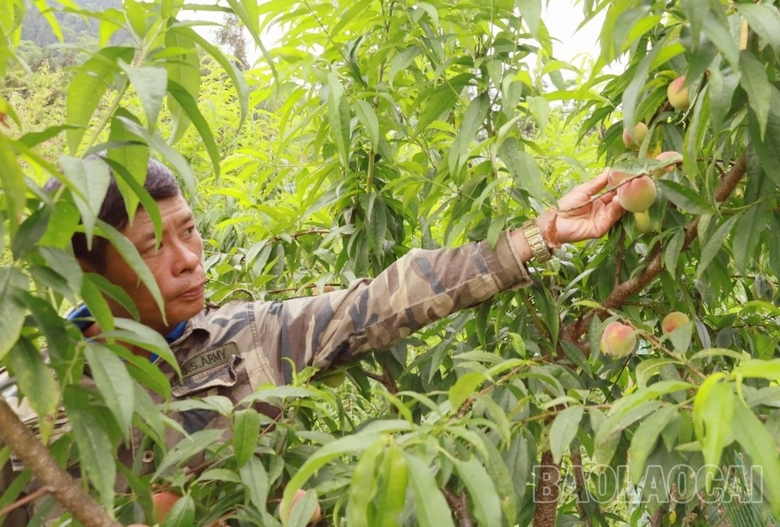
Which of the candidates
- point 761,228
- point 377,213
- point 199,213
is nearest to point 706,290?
point 761,228

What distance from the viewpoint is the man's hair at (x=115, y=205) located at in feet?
4.00

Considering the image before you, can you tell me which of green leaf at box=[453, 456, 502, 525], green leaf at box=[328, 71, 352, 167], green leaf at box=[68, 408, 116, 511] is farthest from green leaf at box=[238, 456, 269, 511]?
green leaf at box=[328, 71, 352, 167]

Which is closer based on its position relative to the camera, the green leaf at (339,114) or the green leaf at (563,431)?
the green leaf at (563,431)

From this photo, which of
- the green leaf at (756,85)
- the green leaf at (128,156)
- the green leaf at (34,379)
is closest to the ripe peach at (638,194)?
the green leaf at (756,85)

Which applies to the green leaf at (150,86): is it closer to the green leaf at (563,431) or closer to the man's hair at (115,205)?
the green leaf at (563,431)

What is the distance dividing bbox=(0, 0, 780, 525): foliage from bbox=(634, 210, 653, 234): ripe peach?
24 mm

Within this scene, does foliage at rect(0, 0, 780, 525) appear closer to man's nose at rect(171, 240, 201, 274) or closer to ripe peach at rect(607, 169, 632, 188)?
ripe peach at rect(607, 169, 632, 188)

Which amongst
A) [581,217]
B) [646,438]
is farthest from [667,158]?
[646,438]

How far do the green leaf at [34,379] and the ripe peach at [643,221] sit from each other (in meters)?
0.83

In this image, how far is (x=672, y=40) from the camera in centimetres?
81

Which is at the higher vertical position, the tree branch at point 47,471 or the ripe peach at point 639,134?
the ripe peach at point 639,134

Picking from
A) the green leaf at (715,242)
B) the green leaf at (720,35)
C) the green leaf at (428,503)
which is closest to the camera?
the green leaf at (428,503)

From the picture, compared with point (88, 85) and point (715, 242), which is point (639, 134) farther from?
point (88, 85)

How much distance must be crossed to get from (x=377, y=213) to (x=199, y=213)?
194 cm
